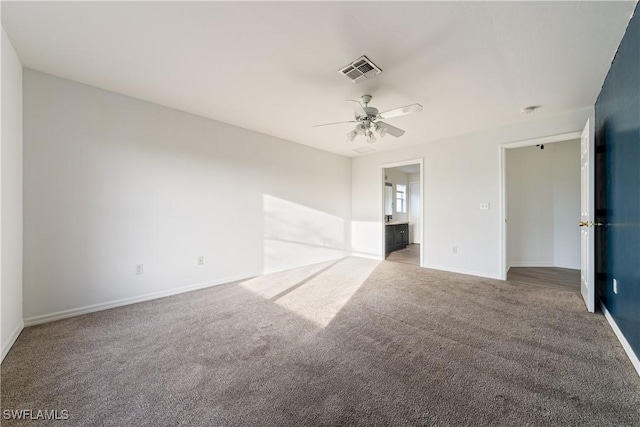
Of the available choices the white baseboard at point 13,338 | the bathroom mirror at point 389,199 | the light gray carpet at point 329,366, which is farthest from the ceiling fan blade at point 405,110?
the bathroom mirror at point 389,199

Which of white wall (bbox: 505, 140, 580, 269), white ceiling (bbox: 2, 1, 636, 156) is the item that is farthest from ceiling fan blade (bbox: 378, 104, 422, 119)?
white wall (bbox: 505, 140, 580, 269)

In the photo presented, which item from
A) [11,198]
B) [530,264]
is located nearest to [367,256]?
[530,264]

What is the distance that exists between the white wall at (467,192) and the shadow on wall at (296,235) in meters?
1.92

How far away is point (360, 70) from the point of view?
7.70 feet

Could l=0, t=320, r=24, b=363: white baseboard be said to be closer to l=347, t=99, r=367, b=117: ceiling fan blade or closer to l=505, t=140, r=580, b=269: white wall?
l=347, t=99, r=367, b=117: ceiling fan blade

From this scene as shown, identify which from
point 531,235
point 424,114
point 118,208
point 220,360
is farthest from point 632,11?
point 118,208

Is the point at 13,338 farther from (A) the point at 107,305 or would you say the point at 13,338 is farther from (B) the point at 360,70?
(B) the point at 360,70

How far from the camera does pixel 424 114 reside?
3.51 meters

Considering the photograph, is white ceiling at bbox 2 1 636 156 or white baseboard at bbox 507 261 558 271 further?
white baseboard at bbox 507 261 558 271

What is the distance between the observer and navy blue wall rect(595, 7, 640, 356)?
1821mm

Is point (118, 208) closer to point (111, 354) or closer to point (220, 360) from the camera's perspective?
point (111, 354)

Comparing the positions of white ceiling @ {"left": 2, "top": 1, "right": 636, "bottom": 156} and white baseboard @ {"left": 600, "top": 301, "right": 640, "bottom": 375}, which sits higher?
white ceiling @ {"left": 2, "top": 1, "right": 636, "bottom": 156}

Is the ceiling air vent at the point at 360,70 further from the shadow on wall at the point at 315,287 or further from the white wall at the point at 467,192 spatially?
the white wall at the point at 467,192

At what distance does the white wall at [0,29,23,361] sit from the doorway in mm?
6374
